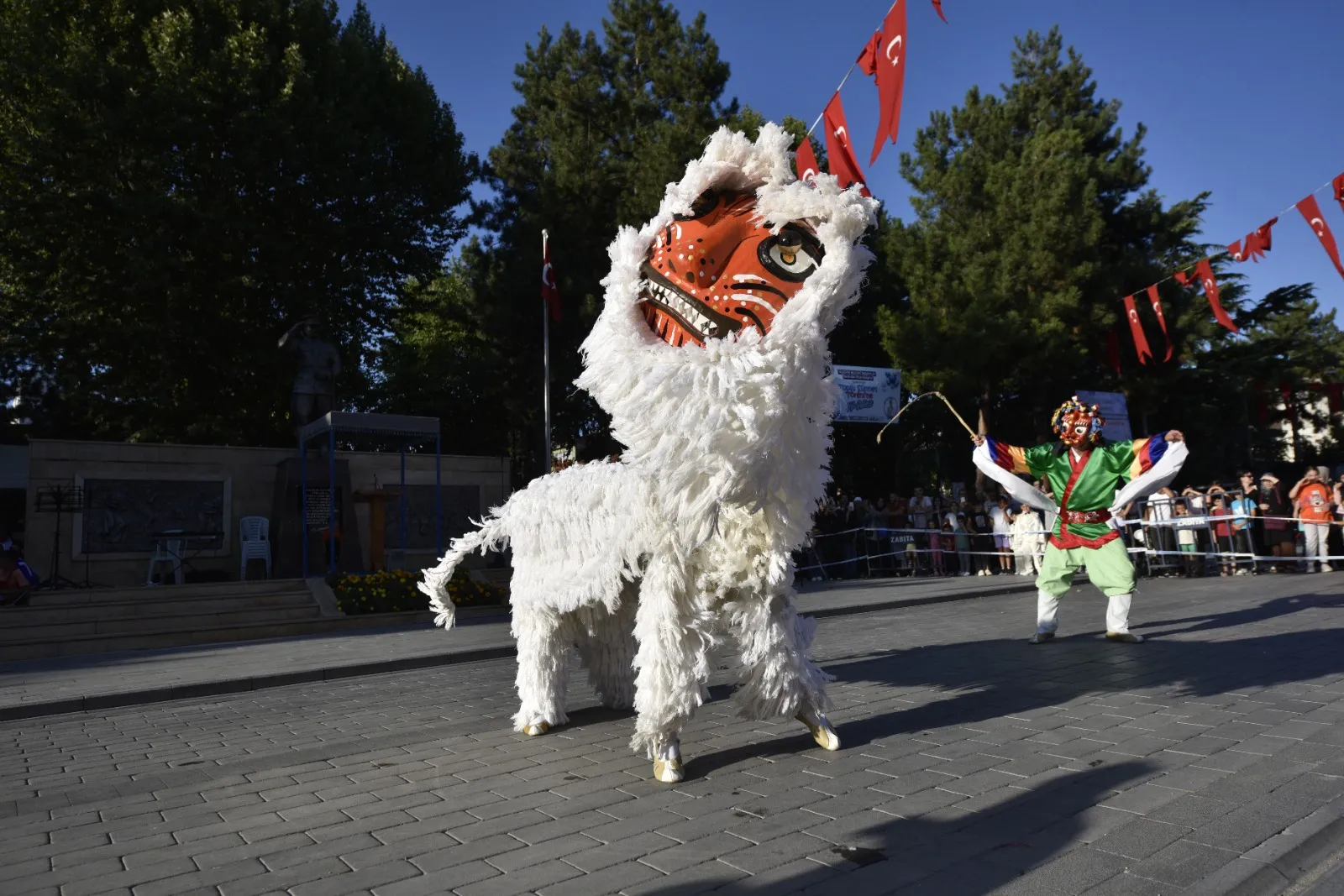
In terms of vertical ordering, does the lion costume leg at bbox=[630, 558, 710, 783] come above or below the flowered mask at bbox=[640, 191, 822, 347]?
below

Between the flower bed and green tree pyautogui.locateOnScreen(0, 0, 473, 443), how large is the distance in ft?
26.1

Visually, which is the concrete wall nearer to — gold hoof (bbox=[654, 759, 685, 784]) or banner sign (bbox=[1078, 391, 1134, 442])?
gold hoof (bbox=[654, 759, 685, 784])

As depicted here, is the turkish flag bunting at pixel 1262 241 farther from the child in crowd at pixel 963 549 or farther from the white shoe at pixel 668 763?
the white shoe at pixel 668 763

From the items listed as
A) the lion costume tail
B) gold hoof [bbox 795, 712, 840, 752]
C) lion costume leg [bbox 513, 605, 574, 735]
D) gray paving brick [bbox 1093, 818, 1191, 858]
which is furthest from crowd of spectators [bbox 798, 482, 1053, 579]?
gray paving brick [bbox 1093, 818, 1191, 858]

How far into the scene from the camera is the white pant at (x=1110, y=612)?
26.3ft

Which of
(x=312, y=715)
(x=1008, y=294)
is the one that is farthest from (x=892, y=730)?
(x=1008, y=294)

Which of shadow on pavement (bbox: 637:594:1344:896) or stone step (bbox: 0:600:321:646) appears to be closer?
shadow on pavement (bbox: 637:594:1344:896)

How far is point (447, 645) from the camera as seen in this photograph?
1016 centimetres

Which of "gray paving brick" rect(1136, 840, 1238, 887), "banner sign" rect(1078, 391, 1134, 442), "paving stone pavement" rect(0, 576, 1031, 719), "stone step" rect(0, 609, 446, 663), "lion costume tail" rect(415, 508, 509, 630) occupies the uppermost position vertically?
"banner sign" rect(1078, 391, 1134, 442)

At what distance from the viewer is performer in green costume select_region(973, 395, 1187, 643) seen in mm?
7922

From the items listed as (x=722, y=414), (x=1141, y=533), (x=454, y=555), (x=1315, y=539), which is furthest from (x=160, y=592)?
(x=1315, y=539)

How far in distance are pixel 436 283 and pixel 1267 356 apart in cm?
2855

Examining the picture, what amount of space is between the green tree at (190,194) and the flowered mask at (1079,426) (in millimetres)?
16734

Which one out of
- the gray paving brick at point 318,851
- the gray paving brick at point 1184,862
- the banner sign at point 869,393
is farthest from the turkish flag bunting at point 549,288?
the gray paving brick at point 1184,862
